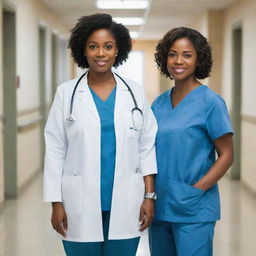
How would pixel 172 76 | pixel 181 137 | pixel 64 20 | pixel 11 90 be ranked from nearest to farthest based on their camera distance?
1. pixel 181 137
2. pixel 172 76
3. pixel 11 90
4. pixel 64 20

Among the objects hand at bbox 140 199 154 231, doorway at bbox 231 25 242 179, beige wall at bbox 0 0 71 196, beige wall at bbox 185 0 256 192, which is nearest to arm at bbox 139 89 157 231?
hand at bbox 140 199 154 231

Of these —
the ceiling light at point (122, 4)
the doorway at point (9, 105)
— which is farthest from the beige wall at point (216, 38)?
the doorway at point (9, 105)

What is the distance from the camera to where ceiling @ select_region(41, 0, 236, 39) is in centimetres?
632

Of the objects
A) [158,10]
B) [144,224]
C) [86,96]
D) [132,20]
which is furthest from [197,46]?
[132,20]

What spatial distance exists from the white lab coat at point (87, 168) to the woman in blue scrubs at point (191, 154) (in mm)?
128

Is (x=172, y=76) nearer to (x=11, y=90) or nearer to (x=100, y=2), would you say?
(x=11, y=90)

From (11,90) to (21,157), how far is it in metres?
0.78

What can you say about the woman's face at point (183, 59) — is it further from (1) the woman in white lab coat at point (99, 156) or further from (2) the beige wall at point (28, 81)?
(2) the beige wall at point (28, 81)

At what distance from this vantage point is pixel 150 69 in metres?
14.5

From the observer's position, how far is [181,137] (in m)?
1.81

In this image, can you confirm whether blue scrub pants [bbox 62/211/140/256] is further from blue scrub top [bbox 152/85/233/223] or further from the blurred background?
the blurred background

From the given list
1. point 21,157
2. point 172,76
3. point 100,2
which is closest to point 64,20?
point 100,2

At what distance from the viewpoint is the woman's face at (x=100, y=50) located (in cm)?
172

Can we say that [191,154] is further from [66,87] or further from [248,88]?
[248,88]
